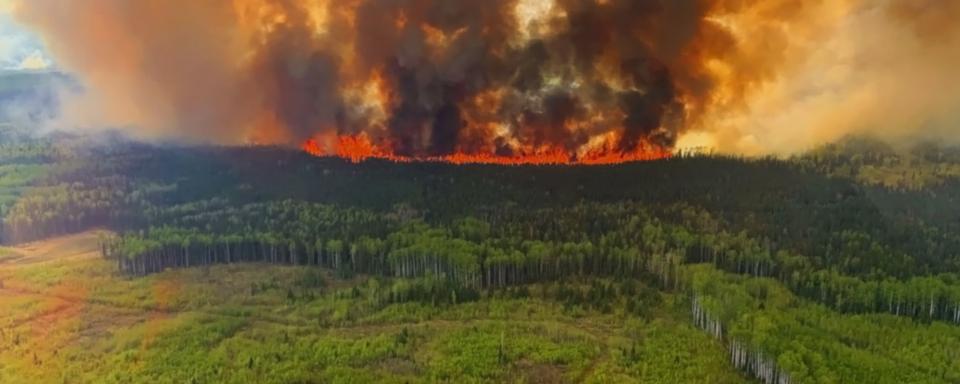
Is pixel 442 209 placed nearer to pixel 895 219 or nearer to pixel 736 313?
pixel 736 313

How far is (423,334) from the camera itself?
2828 centimetres

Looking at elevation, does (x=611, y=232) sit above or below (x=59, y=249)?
above

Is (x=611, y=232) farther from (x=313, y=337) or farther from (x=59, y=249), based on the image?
(x=59, y=249)

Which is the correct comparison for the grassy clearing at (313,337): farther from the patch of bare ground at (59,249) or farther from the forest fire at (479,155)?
the forest fire at (479,155)

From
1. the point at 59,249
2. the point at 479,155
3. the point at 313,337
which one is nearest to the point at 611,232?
the point at 313,337

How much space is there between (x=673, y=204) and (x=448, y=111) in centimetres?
1563

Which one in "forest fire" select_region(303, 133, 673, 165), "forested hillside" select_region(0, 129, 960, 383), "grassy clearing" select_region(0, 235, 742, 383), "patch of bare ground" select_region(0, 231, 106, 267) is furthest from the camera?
"forest fire" select_region(303, 133, 673, 165)

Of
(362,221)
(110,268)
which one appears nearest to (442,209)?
(362,221)

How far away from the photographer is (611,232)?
34.2m

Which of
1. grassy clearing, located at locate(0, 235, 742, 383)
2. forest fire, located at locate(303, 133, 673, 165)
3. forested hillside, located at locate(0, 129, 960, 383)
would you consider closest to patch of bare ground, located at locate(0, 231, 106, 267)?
forested hillside, located at locate(0, 129, 960, 383)

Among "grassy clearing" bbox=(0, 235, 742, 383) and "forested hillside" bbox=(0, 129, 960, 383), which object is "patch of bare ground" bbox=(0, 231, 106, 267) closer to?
"forested hillside" bbox=(0, 129, 960, 383)

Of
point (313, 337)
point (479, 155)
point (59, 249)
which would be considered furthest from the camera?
point (479, 155)

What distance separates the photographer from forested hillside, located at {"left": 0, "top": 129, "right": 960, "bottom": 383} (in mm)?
27734

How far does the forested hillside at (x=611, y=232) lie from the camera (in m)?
27.7
